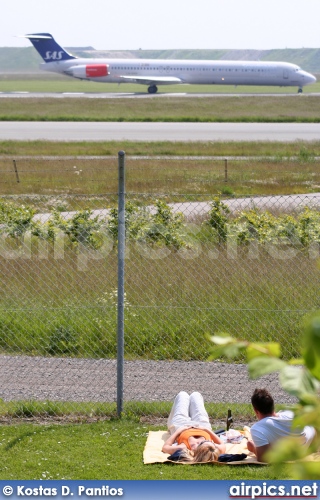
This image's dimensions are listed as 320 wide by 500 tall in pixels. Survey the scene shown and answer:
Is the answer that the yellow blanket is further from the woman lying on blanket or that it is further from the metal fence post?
the metal fence post

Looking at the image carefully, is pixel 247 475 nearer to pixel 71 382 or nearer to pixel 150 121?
pixel 71 382

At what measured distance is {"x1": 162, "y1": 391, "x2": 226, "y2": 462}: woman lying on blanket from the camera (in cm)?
543

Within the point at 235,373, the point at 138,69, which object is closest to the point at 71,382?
the point at 235,373

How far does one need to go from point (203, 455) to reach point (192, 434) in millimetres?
236

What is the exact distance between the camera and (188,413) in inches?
235

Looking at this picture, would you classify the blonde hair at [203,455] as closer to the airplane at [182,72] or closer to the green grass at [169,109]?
the green grass at [169,109]

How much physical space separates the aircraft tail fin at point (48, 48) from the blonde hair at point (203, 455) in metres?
75.5

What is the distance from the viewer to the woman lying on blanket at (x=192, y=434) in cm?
543

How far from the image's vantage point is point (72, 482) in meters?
4.98

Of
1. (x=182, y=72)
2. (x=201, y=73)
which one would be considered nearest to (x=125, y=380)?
(x=201, y=73)

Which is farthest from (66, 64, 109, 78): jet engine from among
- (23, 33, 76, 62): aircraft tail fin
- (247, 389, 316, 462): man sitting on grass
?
(247, 389, 316, 462): man sitting on grass

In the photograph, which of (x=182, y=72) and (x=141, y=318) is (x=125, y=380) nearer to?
(x=141, y=318)
